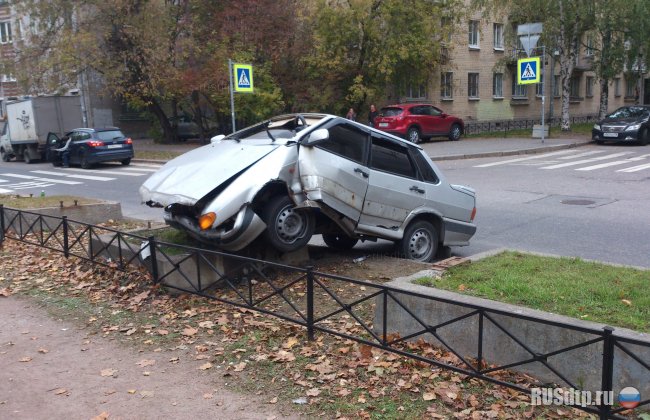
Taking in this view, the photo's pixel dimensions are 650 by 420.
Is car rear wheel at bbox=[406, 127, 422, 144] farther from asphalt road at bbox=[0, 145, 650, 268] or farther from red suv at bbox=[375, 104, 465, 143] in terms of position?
asphalt road at bbox=[0, 145, 650, 268]

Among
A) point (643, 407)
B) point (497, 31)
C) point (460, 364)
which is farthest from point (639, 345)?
point (497, 31)

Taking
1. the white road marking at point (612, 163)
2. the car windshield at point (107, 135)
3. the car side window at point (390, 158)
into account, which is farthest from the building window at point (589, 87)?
the car side window at point (390, 158)

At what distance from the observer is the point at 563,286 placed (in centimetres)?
543

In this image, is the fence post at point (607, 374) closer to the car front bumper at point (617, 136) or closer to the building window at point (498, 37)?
the car front bumper at point (617, 136)

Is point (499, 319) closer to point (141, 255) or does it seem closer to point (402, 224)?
point (402, 224)

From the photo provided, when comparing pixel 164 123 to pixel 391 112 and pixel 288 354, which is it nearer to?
pixel 391 112

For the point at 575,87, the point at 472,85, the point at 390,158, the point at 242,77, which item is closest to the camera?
the point at 390,158

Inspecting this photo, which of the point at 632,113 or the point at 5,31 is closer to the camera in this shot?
the point at 632,113

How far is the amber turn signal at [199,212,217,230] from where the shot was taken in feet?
20.0

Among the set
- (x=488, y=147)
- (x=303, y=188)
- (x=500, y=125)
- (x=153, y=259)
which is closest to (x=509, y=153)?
(x=488, y=147)

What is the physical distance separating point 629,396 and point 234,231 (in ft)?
12.0

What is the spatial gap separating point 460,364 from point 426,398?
56 centimetres

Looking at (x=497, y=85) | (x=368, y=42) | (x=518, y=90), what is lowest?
(x=518, y=90)

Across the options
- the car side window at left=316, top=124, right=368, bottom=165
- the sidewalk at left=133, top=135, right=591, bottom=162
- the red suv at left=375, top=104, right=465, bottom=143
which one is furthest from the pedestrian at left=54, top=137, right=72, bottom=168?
the car side window at left=316, top=124, right=368, bottom=165
